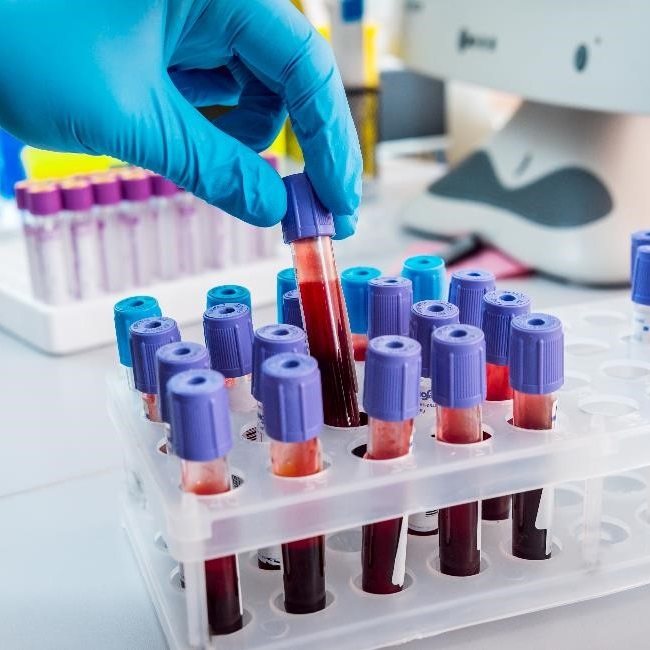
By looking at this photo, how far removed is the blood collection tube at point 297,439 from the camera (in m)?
0.47

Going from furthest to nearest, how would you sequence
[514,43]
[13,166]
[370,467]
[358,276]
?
1. [13,166]
2. [514,43]
3. [358,276]
4. [370,467]

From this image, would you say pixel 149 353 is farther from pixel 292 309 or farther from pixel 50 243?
pixel 50 243

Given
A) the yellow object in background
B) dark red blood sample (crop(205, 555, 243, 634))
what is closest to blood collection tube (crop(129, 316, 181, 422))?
dark red blood sample (crop(205, 555, 243, 634))

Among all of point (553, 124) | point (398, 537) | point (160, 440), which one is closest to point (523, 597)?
point (398, 537)

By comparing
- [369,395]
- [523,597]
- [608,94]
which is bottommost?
[523,597]

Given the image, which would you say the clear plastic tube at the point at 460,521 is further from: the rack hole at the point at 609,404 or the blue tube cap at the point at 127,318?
the blue tube cap at the point at 127,318

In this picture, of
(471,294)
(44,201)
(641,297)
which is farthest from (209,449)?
(44,201)

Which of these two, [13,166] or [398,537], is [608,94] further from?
[13,166]

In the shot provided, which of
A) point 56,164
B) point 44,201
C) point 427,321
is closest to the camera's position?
point 427,321

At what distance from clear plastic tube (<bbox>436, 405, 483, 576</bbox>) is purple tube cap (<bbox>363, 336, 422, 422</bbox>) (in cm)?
3

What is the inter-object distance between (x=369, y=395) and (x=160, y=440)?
12cm

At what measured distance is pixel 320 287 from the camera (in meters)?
0.56

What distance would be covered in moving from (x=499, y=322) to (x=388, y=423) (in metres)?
0.10

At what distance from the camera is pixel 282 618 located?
1.65ft
